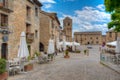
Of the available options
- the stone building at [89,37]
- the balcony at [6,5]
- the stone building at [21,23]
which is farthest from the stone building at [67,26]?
the balcony at [6,5]

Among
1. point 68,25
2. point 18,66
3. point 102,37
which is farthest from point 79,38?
point 18,66

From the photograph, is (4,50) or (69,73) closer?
(69,73)

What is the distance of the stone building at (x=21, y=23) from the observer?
24641 millimetres

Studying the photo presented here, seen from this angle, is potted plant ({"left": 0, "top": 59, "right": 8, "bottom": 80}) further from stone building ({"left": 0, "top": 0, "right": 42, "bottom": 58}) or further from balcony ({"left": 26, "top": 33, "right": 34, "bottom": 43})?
balcony ({"left": 26, "top": 33, "right": 34, "bottom": 43})

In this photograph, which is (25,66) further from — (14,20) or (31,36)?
(31,36)

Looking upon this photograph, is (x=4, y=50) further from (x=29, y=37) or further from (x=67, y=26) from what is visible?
(x=67, y=26)

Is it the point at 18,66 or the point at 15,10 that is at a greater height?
the point at 15,10

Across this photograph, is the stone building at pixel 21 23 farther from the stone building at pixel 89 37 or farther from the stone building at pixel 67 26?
the stone building at pixel 89 37

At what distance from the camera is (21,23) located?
1113 inches

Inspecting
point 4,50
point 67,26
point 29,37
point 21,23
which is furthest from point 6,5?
point 67,26

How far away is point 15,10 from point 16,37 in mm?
2806

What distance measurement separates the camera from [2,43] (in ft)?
74.1

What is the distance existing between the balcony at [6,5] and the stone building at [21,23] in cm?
69

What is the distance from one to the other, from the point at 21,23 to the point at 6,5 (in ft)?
17.9
